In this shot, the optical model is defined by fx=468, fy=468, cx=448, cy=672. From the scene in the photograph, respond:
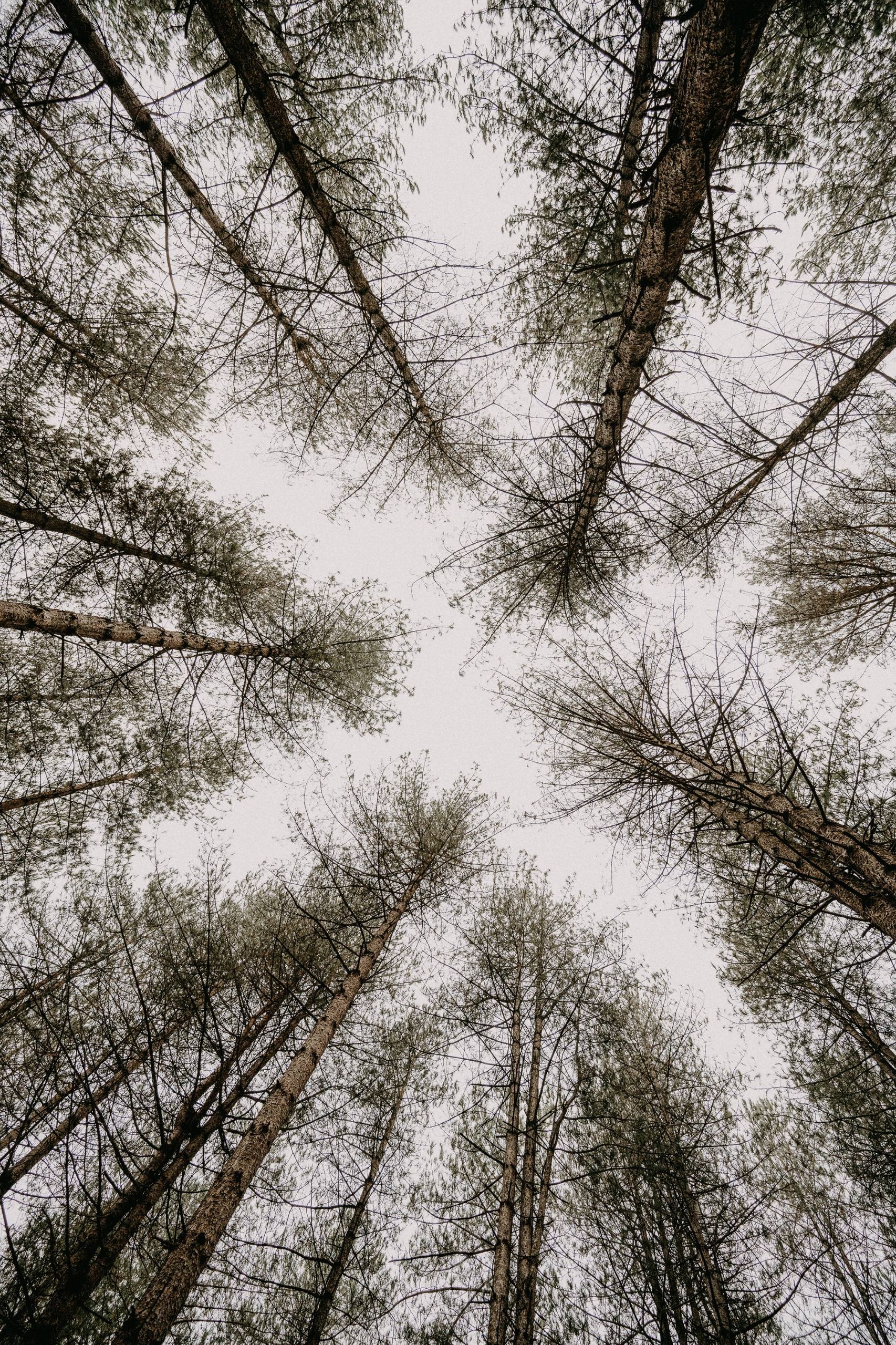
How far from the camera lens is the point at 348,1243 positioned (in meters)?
4.14

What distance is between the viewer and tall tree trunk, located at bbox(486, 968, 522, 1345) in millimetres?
3199

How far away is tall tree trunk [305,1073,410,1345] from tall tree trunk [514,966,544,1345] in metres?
1.20

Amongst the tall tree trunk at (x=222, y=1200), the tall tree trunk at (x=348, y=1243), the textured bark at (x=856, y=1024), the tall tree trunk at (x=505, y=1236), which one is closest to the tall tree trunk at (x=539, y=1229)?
the tall tree trunk at (x=505, y=1236)

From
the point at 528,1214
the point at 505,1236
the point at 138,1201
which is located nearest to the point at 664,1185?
the point at 528,1214

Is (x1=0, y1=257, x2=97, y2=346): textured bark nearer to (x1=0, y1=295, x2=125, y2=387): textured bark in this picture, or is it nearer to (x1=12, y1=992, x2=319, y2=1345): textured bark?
(x1=0, y1=295, x2=125, y2=387): textured bark

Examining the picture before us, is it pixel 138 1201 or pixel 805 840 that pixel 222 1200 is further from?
pixel 805 840

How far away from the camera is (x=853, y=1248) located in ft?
15.4

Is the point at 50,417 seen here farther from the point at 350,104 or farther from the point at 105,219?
the point at 350,104

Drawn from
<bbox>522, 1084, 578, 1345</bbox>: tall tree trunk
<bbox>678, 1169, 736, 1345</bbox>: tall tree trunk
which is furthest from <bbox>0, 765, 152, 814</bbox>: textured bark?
<bbox>678, 1169, 736, 1345</bbox>: tall tree trunk

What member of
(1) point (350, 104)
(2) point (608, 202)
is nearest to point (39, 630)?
(1) point (350, 104)

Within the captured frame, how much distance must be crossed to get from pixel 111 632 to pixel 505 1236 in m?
5.51

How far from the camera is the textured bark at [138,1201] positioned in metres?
1.78

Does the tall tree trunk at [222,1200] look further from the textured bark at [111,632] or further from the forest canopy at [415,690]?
Result: the textured bark at [111,632]

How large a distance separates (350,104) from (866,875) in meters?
6.23
